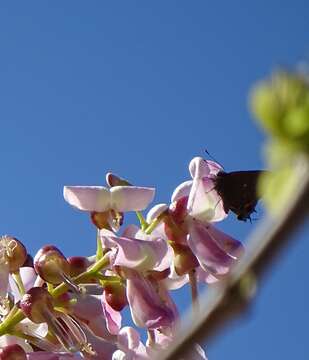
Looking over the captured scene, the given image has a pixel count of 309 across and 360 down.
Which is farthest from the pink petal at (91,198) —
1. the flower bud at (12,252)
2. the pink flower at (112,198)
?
the flower bud at (12,252)

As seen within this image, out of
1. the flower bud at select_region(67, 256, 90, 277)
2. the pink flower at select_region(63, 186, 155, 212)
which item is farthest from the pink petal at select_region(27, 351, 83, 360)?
the pink flower at select_region(63, 186, 155, 212)

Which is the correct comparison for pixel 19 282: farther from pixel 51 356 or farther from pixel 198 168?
pixel 198 168

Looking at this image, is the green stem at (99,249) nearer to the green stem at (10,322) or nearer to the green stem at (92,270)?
the green stem at (92,270)

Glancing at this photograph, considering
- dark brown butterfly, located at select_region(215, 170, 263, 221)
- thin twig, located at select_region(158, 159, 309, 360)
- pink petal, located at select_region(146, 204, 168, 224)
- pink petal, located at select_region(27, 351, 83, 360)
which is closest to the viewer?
thin twig, located at select_region(158, 159, 309, 360)

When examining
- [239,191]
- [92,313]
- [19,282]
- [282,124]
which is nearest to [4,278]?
[19,282]

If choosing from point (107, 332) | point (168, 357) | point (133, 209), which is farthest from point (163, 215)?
point (168, 357)

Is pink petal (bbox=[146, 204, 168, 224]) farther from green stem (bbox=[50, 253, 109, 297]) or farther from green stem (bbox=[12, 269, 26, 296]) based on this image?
green stem (bbox=[12, 269, 26, 296])
